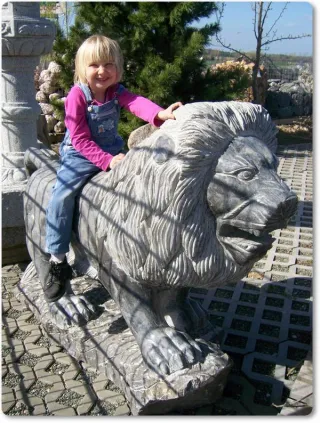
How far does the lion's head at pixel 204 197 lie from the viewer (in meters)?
1.82

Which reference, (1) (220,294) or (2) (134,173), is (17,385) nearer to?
(2) (134,173)

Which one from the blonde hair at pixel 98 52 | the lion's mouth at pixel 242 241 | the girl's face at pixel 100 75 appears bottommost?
the lion's mouth at pixel 242 241

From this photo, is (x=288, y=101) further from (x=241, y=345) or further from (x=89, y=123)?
(x=89, y=123)

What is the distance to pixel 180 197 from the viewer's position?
1855 mm

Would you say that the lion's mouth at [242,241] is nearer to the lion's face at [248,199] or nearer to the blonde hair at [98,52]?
the lion's face at [248,199]

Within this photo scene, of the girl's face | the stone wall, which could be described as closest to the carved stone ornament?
the girl's face

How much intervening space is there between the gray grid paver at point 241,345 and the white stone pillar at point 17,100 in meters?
0.38

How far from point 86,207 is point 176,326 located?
71 cm

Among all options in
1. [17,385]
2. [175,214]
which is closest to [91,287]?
[17,385]

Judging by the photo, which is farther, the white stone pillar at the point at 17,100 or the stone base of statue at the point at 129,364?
the white stone pillar at the point at 17,100

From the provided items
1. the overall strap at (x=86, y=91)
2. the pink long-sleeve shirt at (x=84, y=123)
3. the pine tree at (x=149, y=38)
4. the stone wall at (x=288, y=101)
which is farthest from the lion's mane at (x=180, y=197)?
the stone wall at (x=288, y=101)

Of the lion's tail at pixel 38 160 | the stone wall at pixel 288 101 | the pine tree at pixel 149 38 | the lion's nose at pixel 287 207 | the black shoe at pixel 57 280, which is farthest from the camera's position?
the stone wall at pixel 288 101

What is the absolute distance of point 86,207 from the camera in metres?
2.30

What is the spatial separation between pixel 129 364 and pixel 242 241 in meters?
0.83
